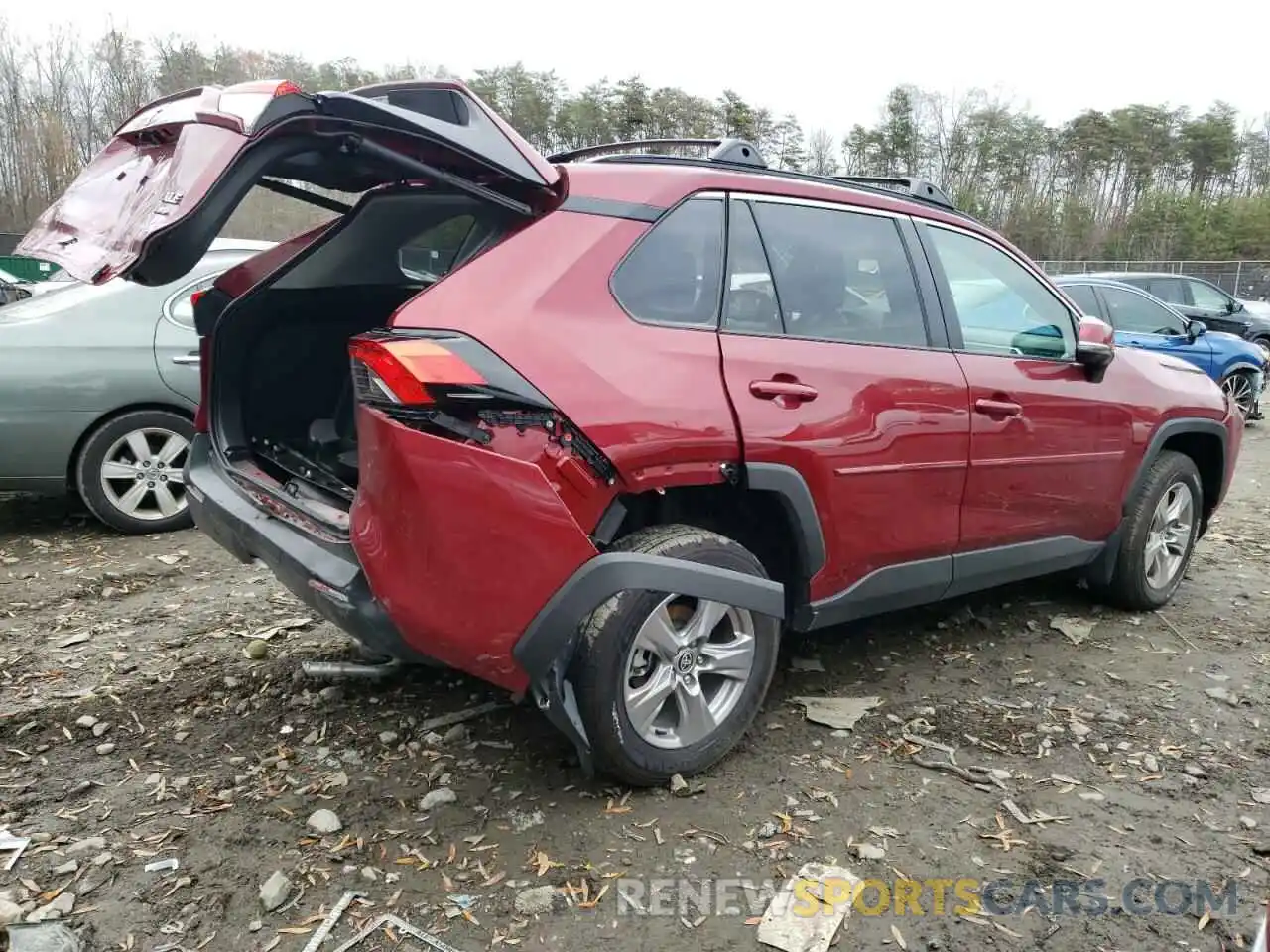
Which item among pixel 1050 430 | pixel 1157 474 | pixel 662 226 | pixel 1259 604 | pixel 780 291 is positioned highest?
pixel 662 226

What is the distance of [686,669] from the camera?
272cm

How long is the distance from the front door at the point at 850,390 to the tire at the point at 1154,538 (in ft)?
4.54

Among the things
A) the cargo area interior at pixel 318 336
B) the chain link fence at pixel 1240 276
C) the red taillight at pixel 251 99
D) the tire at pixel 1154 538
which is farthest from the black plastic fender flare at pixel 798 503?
the chain link fence at pixel 1240 276

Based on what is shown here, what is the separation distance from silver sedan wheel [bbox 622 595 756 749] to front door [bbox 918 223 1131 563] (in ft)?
3.80

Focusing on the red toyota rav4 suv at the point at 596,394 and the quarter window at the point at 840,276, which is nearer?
the red toyota rav4 suv at the point at 596,394

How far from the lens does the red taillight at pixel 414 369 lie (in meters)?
2.25

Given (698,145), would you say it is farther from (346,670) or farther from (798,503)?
(346,670)

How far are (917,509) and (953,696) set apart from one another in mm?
791

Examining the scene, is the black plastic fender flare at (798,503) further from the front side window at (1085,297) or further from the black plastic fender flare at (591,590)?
the front side window at (1085,297)

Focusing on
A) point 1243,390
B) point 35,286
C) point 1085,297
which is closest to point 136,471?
point 35,286

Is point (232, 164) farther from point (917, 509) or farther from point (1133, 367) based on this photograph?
point (1133, 367)

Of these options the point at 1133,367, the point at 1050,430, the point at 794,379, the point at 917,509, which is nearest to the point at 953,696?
the point at 917,509

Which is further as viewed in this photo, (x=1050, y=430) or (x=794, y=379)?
(x=1050, y=430)

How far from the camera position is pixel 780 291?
9.61 feet
